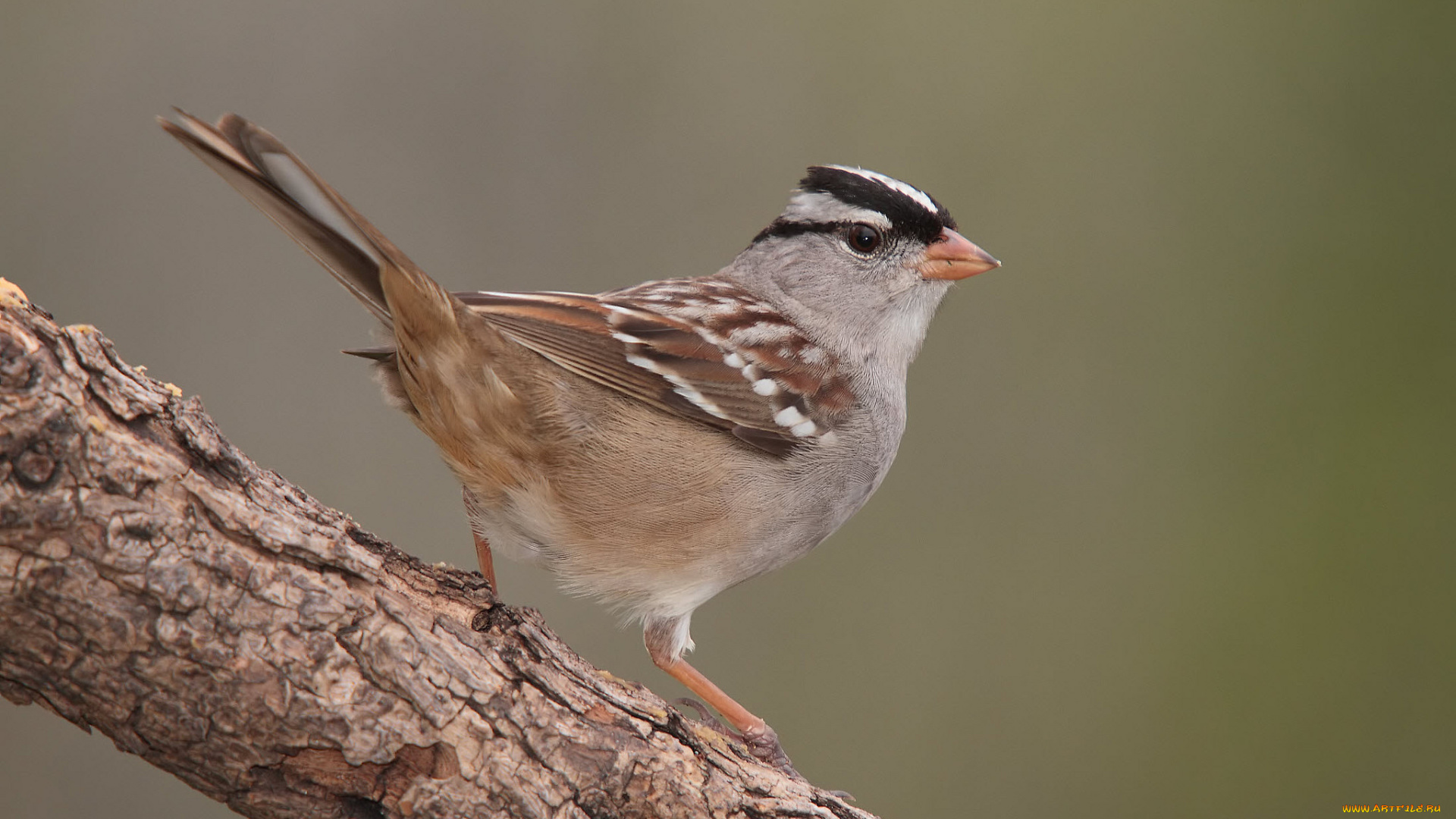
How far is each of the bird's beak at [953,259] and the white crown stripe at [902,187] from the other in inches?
3.2

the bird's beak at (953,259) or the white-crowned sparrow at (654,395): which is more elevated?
the bird's beak at (953,259)

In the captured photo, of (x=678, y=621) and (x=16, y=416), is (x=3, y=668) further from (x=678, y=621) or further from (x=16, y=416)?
(x=678, y=621)

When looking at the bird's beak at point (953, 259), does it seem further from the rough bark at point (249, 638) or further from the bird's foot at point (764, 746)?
the rough bark at point (249, 638)

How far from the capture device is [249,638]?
63.3 inches

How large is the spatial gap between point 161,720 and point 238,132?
928 millimetres

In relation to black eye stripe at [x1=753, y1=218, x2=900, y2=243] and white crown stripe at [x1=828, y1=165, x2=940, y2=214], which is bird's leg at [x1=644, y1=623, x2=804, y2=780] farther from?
white crown stripe at [x1=828, y1=165, x2=940, y2=214]

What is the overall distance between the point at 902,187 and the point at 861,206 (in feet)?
0.40

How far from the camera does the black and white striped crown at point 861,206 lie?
3.06m

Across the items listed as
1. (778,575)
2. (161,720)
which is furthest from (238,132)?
(778,575)

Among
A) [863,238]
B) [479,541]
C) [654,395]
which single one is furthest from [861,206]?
[479,541]

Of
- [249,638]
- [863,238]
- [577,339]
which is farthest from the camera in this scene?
[863,238]

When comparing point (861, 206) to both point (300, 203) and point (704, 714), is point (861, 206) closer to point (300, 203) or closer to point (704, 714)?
point (704, 714)

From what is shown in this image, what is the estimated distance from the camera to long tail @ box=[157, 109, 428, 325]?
1.84 meters

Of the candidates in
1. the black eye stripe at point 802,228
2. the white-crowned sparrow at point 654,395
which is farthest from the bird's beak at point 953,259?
the black eye stripe at point 802,228
